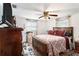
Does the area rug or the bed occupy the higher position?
the bed

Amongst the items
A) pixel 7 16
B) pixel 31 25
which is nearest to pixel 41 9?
pixel 31 25

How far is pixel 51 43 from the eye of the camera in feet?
5.54

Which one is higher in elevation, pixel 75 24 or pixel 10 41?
pixel 75 24

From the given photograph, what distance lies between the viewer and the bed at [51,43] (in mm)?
1671

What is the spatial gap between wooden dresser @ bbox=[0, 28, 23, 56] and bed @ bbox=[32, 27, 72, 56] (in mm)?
190

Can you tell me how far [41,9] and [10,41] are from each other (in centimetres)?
55

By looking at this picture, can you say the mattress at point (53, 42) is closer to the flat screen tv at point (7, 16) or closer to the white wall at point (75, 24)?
the white wall at point (75, 24)

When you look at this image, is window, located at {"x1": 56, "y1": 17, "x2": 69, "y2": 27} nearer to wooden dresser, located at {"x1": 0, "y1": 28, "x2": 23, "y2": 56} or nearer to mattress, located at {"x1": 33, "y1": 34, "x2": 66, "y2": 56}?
mattress, located at {"x1": 33, "y1": 34, "x2": 66, "y2": 56}

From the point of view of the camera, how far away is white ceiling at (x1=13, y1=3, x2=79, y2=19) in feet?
5.59

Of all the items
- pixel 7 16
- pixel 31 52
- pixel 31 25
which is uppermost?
pixel 7 16

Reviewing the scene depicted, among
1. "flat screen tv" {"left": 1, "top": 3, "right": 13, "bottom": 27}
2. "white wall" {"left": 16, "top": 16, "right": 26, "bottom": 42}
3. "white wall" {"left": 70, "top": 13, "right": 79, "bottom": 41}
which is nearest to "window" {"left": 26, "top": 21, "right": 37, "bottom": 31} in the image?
"white wall" {"left": 16, "top": 16, "right": 26, "bottom": 42}

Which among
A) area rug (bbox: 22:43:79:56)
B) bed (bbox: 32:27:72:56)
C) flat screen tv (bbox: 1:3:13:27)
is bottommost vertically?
area rug (bbox: 22:43:79:56)

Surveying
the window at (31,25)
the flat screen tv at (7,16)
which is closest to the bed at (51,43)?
the window at (31,25)

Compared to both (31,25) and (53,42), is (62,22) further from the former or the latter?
(31,25)
